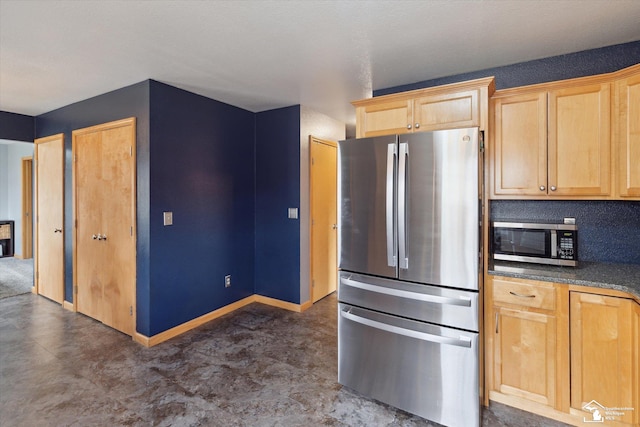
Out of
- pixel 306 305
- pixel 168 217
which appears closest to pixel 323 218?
pixel 306 305

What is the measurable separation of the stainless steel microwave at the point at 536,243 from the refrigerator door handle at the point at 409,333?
0.79 metres

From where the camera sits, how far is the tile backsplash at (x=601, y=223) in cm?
228

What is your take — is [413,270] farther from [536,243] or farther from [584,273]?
[584,273]

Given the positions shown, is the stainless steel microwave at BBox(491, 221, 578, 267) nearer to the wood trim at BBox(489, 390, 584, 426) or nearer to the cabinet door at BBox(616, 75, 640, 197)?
the cabinet door at BBox(616, 75, 640, 197)

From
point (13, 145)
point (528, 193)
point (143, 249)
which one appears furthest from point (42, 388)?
point (13, 145)

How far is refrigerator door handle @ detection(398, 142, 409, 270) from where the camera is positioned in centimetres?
204

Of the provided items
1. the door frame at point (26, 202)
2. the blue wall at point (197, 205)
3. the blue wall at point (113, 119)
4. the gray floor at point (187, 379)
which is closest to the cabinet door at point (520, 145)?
the gray floor at point (187, 379)

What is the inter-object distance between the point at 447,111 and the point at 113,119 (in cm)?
314

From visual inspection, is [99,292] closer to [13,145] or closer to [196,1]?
[196,1]

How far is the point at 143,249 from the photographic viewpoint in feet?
9.82

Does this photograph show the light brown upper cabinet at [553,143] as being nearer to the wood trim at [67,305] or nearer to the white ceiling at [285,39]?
the white ceiling at [285,39]

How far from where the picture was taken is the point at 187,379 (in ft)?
8.09

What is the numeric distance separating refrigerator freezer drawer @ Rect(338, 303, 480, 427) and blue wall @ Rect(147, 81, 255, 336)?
71.3 inches
